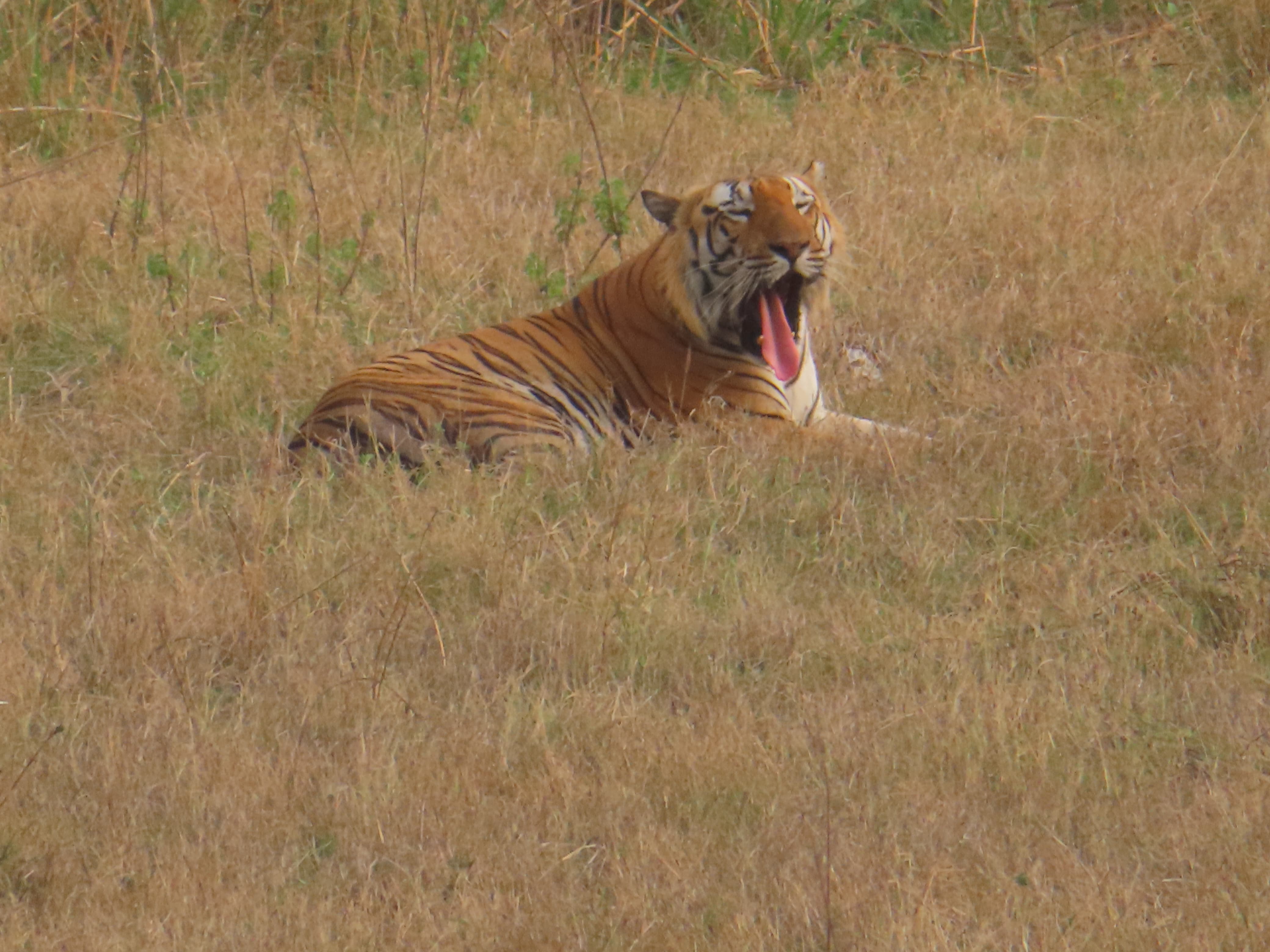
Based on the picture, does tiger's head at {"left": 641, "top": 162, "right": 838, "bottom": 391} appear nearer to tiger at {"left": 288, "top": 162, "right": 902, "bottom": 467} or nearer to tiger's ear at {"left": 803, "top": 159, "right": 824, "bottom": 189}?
tiger at {"left": 288, "top": 162, "right": 902, "bottom": 467}

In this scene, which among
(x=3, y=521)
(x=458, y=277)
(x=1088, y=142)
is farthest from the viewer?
(x=1088, y=142)

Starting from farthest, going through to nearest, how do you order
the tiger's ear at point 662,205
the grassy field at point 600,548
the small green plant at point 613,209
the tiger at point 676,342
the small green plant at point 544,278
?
the small green plant at point 613,209 < the small green plant at point 544,278 < the tiger's ear at point 662,205 < the tiger at point 676,342 < the grassy field at point 600,548

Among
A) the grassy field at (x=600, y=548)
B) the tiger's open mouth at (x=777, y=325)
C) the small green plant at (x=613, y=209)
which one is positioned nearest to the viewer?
the grassy field at (x=600, y=548)

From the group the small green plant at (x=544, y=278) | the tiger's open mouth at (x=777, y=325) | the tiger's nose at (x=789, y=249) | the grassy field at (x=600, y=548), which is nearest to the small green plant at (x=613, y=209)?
the grassy field at (x=600, y=548)

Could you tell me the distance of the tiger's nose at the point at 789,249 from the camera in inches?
239

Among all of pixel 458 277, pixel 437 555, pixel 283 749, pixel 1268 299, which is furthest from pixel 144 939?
pixel 1268 299

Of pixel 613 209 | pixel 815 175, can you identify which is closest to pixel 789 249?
pixel 815 175

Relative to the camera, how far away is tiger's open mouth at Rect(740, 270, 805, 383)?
6180 millimetres

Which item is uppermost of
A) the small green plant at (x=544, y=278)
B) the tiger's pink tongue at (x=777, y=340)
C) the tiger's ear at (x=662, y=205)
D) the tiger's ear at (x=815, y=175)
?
the tiger's ear at (x=815, y=175)

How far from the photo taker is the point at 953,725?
4.11 m

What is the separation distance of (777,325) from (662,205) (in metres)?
0.55

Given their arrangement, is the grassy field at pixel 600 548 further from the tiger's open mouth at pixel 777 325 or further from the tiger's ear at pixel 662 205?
the tiger's ear at pixel 662 205

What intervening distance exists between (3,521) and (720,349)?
7.26 ft

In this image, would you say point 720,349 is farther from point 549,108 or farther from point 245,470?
point 549,108
